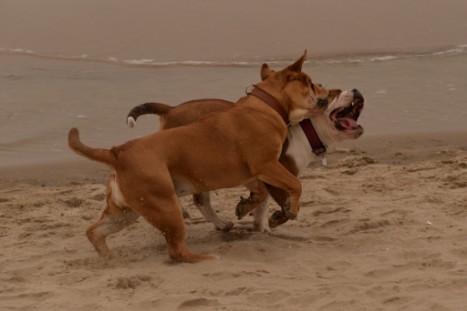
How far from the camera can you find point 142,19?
52.1 feet

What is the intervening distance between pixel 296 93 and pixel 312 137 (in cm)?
34

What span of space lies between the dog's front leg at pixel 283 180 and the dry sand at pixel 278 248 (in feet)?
1.19

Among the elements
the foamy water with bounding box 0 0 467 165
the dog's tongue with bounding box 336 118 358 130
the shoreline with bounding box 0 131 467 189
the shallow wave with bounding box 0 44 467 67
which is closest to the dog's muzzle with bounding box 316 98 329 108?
the dog's tongue with bounding box 336 118 358 130

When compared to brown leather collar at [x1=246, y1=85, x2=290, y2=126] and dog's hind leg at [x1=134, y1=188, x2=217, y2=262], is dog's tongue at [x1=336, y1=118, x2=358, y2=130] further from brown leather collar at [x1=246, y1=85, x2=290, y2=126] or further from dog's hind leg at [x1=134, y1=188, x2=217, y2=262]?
dog's hind leg at [x1=134, y1=188, x2=217, y2=262]

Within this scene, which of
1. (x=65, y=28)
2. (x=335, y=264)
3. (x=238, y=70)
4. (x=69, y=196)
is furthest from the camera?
(x=65, y=28)

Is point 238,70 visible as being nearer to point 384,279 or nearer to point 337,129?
point 337,129

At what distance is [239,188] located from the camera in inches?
308

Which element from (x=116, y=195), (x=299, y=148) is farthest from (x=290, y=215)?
(x=116, y=195)

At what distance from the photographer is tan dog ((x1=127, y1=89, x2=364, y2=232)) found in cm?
618

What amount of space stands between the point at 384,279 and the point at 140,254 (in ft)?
5.62

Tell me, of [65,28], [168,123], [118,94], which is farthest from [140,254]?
[65,28]

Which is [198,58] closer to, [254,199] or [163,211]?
[254,199]

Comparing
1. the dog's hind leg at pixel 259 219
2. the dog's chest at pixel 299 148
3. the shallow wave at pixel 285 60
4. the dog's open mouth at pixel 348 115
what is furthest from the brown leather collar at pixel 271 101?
the shallow wave at pixel 285 60

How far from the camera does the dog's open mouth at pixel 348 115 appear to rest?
623 cm
